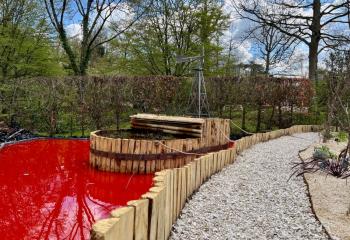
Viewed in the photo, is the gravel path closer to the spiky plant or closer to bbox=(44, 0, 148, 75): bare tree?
the spiky plant

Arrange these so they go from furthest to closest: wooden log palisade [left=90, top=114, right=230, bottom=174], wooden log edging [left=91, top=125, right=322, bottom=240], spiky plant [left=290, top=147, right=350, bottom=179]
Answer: wooden log palisade [left=90, top=114, right=230, bottom=174] < spiky plant [left=290, top=147, right=350, bottom=179] < wooden log edging [left=91, top=125, right=322, bottom=240]

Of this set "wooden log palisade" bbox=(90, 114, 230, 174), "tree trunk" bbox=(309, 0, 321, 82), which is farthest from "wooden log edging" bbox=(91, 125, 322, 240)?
"tree trunk" bbox=(309, 0, 321, 82)

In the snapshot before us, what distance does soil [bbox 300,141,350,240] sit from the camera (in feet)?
12.7

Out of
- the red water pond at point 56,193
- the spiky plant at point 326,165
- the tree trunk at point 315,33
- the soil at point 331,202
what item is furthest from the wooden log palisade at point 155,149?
the tree trunk at point 315,33

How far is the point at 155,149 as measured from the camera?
23.7 feet

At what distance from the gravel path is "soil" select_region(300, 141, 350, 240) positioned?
0.11 meters

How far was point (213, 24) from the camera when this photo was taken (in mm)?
18625

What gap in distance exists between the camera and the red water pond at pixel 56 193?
4445 mm

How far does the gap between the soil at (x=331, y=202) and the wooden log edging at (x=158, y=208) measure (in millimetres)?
1618

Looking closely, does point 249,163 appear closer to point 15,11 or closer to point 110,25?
point 15,11

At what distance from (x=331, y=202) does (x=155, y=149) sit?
11.6 feet

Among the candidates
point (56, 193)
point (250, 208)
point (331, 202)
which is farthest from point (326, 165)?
point (56, 193)

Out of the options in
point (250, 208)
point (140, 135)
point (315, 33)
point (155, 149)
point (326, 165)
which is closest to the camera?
point (250, 208)

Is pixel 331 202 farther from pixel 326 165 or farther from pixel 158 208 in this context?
pixel 158 208
